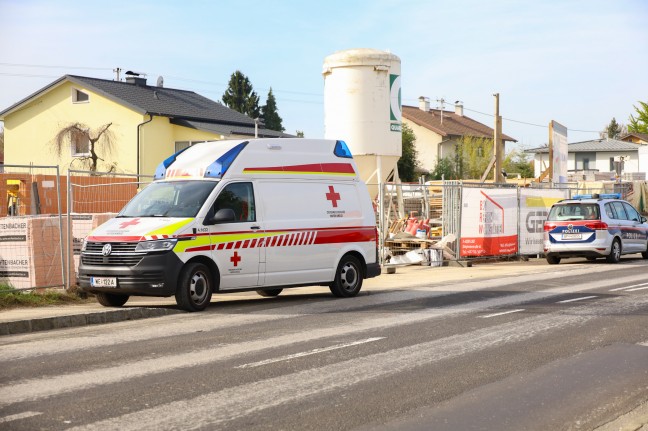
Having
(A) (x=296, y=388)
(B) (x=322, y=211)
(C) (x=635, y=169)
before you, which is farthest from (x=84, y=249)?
(C) (x=635, y=169)

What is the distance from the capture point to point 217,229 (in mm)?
13852

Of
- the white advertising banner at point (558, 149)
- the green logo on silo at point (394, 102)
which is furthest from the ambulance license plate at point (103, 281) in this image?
the white advertising banner at point (558, 149)

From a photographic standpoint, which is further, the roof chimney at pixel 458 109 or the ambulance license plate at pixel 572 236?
the roof chimney at pixel 458 109

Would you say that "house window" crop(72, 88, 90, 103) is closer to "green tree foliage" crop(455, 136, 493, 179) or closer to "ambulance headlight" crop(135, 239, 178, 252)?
"green tree foliage" crop(455, 136, 493, 179)

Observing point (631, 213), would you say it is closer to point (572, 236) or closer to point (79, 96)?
point (572, 236)

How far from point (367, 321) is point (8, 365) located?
5071 mm

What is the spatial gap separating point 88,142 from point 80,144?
46 cm

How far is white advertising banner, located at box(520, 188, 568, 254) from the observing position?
88.4 feet

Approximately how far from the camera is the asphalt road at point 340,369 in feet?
22.3

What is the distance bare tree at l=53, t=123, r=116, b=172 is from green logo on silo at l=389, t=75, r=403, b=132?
19376 mm

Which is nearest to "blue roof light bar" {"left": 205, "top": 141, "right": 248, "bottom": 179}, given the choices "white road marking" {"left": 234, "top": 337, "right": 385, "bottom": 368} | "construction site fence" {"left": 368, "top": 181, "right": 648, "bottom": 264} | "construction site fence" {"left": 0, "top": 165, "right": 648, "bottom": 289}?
"construction site fence" {"left": 0, "top": 165, "right": 648, "bottom": 289}

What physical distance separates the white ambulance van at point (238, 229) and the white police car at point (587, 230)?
9546 mm

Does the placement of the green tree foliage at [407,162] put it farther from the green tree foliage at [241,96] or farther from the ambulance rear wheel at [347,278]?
the ambulance rear wheel at [347,278]

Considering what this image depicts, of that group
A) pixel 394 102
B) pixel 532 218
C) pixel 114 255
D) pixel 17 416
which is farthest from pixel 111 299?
pixel 394 102
